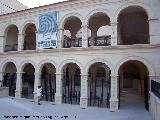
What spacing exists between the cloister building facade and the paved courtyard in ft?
2.70

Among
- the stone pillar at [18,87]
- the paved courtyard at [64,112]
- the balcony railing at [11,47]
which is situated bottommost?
the paved courtyard at [64,112]

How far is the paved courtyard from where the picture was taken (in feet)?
46.6

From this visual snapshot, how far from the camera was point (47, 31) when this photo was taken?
19.9 metres

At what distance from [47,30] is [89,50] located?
187 inches

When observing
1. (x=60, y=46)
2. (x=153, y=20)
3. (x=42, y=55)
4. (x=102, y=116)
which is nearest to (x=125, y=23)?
(x=153, y=20)

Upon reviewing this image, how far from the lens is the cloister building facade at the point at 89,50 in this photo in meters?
16.1

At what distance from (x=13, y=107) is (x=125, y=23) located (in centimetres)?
1284

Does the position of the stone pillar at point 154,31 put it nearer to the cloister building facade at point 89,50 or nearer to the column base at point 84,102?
the cloister building facade at point 89,50

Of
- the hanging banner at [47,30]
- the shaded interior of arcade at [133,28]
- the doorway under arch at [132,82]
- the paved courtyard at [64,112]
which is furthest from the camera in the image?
the doorway under arch at [132,82]

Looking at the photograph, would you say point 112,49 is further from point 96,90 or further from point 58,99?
point 96,90

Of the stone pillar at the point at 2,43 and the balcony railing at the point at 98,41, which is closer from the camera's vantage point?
the balcony railing at the point at 98,41

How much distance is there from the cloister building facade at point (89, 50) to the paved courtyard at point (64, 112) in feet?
2.70

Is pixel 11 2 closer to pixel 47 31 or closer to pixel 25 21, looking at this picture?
pixel 25 21

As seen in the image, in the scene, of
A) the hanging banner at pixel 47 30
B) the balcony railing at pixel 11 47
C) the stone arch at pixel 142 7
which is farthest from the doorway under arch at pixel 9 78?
the stone arch at pixel 142 7
